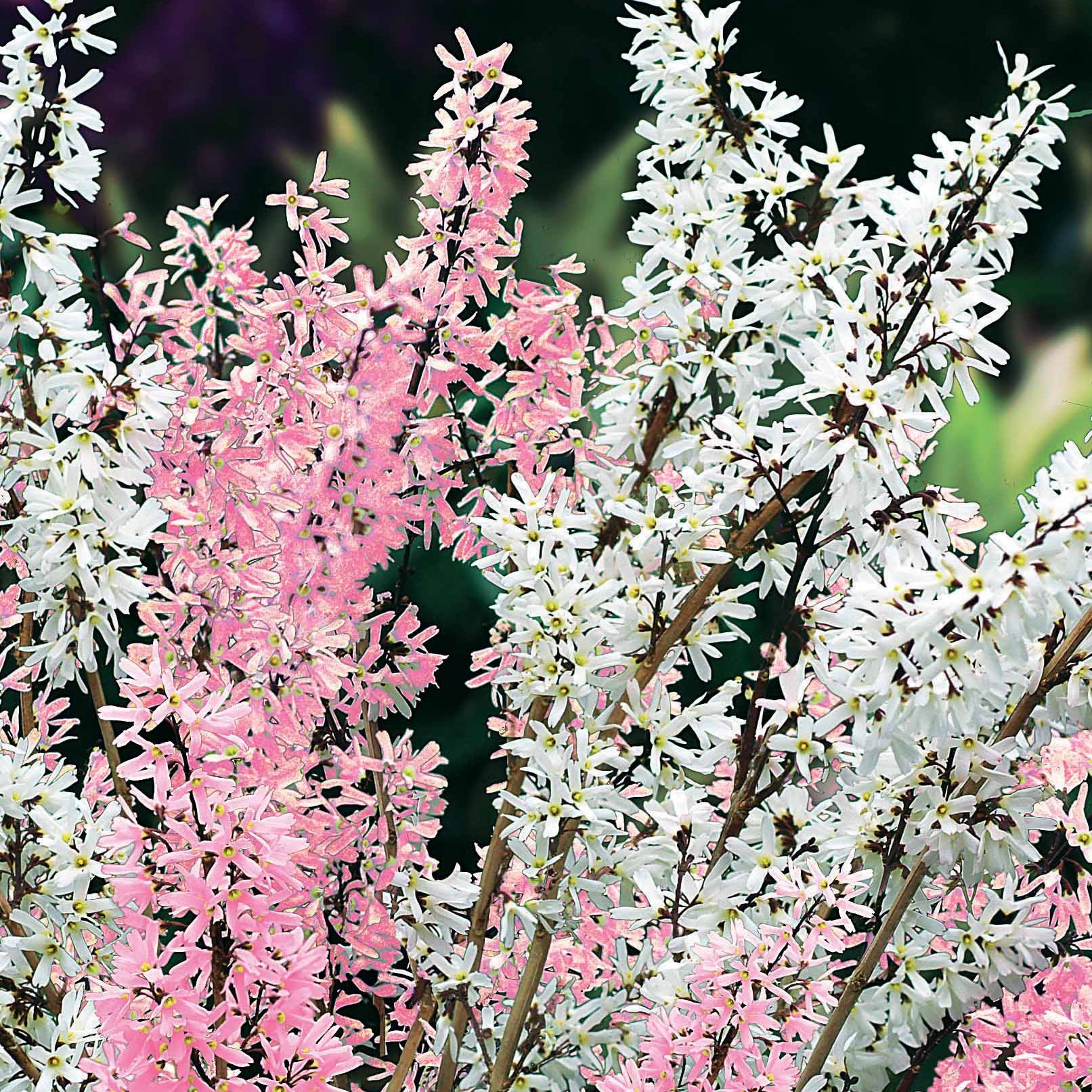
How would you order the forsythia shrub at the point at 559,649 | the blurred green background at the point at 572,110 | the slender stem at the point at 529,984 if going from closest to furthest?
the forsythia shrub at the point at 559,649, the slender stem at the point at 529,984, the blurred green background at the point at 572,110

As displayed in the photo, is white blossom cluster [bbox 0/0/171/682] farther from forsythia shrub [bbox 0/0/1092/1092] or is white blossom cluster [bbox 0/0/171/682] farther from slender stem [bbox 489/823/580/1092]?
slender stem [bbox 489/823/580/1092]

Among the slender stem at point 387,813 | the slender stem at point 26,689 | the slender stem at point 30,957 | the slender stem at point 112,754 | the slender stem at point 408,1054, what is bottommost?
the slender stem at point 408,1054

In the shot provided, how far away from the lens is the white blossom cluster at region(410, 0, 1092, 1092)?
56 centimetres

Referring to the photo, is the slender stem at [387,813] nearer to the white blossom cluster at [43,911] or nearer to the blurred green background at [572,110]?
the white blossom cluster at [43,911]

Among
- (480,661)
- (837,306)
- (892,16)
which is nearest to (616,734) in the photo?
(480,661)

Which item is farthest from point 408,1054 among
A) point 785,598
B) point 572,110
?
point 572,110

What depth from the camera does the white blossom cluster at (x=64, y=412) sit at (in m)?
0.59

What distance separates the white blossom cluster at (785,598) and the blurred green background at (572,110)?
0.64 m

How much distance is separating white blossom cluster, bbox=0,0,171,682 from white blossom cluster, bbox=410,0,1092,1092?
169 millimetres

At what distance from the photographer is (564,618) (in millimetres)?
604

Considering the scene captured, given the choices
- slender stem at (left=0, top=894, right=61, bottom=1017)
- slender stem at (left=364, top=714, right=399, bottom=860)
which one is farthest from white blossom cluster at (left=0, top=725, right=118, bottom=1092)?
slender stem at (left=364, top=714, right=399, bottom=860)

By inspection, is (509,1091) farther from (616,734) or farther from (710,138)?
(710,138)

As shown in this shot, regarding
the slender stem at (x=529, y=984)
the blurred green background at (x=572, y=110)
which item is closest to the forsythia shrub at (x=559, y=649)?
the slender stem at (x=529, y=984)

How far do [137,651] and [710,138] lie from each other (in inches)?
14.8
